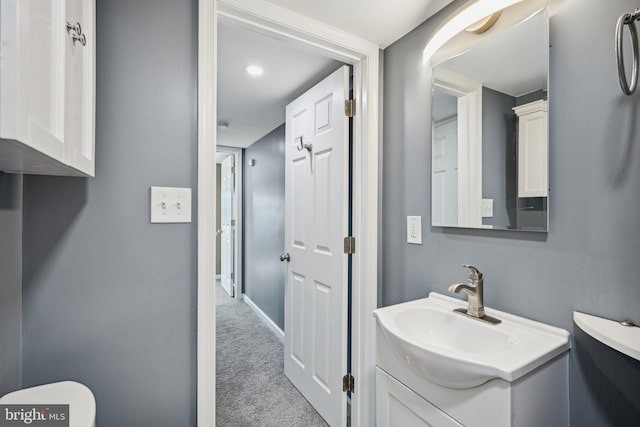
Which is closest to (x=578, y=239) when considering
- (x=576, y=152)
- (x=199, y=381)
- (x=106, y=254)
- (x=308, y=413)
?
(x=576, y=152)

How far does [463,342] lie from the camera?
1.12m

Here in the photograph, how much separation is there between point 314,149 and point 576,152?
1330mm

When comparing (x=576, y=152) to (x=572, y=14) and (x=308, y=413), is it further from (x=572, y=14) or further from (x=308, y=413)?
(x=308, y=413)

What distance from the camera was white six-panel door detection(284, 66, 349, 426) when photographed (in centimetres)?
169

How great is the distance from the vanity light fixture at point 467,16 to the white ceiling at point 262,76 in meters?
0.67

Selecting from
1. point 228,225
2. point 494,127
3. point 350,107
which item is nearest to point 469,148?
point 494,127

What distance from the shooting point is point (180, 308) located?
1131mm

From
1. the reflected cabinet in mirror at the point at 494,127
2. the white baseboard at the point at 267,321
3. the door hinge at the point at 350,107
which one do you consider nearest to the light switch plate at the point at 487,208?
the reflected cabinet in mirror at the point at 494,127

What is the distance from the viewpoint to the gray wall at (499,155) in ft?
3.59

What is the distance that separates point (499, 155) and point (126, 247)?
1.43 meters

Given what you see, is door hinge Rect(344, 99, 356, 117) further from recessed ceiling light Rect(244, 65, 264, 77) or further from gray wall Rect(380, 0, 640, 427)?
gray wall Rect(380, 0, 640, 427)

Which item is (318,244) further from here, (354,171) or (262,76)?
(262,76)

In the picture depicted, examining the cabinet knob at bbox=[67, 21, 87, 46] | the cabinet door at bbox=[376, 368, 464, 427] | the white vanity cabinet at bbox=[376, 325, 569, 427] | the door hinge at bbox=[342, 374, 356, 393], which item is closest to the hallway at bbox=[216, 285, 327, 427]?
the door hinge at bbox=[342, 374, 356, 393]

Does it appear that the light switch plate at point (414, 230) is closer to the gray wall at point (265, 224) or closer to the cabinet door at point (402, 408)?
the cabinet door at point (402, 408)
